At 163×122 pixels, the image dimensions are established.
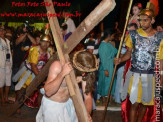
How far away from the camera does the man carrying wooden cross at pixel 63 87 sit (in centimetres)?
300

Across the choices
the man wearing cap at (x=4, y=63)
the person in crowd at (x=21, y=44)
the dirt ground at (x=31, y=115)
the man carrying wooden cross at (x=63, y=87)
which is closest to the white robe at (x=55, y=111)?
the man carrying wooden cross at (x=63, y=87)

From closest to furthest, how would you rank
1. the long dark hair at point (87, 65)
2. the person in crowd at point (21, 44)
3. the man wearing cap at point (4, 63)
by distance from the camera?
the long dark hair at point (87, 65) → the man wearing cap at point (4, 63) → the person in crowd at point (21, 44)

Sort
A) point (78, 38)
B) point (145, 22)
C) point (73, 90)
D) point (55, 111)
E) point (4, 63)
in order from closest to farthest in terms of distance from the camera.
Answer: point (78, 38)
point (73, 90)
point (55, 111)
point (145, 22)
point (4, 63)

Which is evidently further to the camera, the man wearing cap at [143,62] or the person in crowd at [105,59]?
the person in crowd at [105,59]

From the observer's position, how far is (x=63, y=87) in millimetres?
3438

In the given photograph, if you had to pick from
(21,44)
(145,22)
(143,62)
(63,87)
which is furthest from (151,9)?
(21,44)

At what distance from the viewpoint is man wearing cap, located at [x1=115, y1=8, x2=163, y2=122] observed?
4.72 m

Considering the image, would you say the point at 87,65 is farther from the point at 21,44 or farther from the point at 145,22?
the point at 21,44

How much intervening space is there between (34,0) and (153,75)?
54.4 ft

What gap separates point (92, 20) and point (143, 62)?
2545mm

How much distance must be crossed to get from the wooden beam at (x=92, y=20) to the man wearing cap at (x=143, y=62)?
2.19m

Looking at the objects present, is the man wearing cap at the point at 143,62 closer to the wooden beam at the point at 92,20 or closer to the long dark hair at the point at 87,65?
the long dark hair at the point at 87,65

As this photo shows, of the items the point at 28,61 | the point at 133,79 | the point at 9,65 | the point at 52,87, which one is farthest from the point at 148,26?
the point at 9,65

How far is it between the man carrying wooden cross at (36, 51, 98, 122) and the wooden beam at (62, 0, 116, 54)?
0.25m
